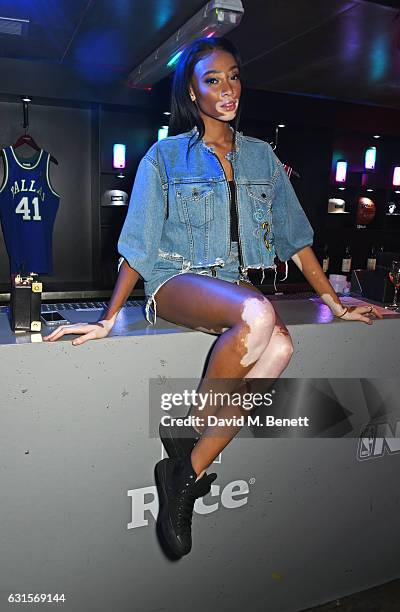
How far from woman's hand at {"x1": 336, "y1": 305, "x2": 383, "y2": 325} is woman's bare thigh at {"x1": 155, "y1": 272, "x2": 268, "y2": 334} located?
0.51m

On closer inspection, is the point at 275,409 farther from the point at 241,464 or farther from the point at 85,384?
the point at 85,384

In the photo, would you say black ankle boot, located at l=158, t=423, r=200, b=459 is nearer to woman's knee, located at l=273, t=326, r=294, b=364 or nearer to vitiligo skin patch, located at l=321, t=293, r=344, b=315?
woman's knee, located at l=273, t=326, r=294, b=364

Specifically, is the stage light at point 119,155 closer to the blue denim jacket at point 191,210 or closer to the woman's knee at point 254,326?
the blue denim jacket at point 191,210

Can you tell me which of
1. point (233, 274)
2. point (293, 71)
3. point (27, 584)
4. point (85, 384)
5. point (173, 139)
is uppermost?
point (293, 71)

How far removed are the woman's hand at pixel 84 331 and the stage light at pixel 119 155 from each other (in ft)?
11.9

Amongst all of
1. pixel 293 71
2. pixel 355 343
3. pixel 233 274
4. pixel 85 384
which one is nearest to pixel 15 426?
pixel 85 384

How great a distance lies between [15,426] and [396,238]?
5709mm

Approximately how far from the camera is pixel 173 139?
1.60m

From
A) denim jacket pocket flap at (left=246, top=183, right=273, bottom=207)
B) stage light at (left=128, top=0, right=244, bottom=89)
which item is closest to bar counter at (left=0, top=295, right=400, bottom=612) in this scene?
denim jacket pocket flap at (left=246, top=183, right=273, bottom=207)

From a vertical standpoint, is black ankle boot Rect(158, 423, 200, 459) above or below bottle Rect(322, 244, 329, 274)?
below

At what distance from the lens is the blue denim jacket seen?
1.52m

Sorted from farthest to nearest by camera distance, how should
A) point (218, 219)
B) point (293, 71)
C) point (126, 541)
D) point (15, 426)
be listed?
point (293, 71) → point (126, 541) → point (218, 219) → point (15, 426)

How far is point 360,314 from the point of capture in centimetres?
187

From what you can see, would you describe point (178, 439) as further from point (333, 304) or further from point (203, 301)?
point (333, 304)
